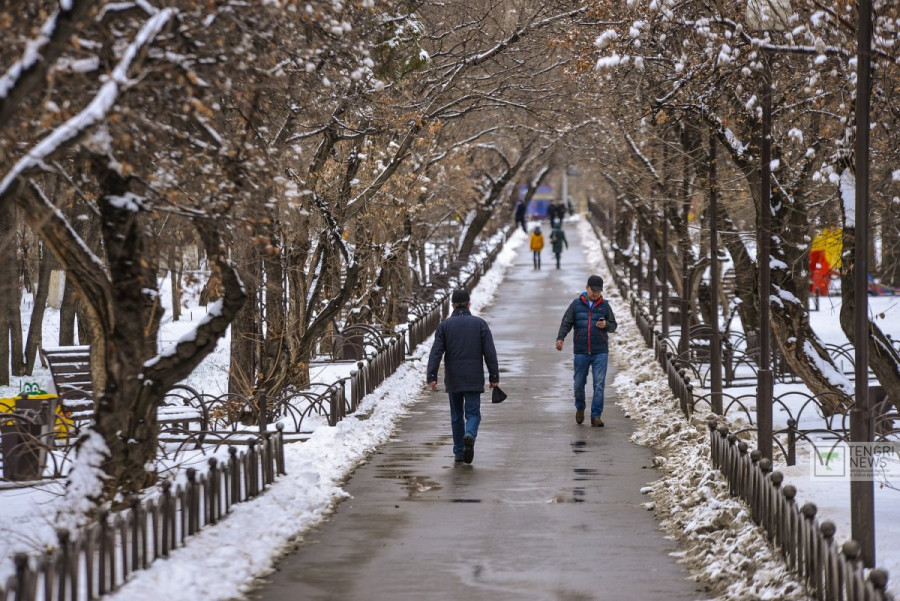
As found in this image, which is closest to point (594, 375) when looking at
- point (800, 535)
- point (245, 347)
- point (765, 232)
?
point (765, 232)

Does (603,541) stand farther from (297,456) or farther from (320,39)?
(320,39)

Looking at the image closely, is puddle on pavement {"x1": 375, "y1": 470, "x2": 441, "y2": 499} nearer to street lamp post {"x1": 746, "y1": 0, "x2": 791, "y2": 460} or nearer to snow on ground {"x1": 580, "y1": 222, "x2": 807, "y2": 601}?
snow on ground {"x1": 580, "y1": 222, "x2": 807, "y2": 601}

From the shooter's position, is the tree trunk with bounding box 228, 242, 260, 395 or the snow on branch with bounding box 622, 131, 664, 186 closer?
the tree trunk with bounding box 228, 242, 260, 395

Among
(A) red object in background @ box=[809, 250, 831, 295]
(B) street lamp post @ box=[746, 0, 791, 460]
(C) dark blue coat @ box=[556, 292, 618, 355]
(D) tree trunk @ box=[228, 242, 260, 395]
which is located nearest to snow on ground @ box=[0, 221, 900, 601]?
(B) street lamp post @ box=[746, 0, 791, 460]

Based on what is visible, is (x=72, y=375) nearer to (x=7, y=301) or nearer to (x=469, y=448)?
(x=7, y=301)

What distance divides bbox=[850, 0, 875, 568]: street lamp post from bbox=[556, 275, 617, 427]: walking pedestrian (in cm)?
762

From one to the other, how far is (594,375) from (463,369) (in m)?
3.18

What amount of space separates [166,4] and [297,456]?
612cm

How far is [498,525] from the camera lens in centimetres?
1039

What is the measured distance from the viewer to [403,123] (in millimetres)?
17516

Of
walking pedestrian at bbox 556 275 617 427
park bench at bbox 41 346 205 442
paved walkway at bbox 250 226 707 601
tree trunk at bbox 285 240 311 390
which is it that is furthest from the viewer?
tree trunk at bbox 285 240 311 390

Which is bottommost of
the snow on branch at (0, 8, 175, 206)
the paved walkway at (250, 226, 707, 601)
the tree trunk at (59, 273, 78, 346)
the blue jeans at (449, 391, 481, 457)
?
the paved walkway at (250, 226, 707, 601)

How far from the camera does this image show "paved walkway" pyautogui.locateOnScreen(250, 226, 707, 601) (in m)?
8.55

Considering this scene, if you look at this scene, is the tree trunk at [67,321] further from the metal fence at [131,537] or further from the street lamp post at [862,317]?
the street lamp post at [862,317]
